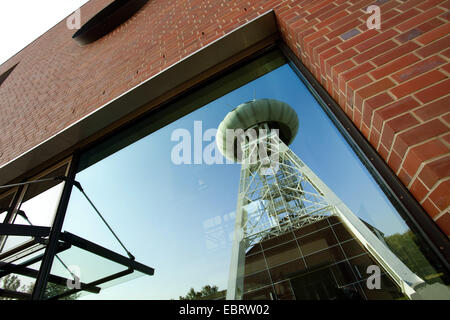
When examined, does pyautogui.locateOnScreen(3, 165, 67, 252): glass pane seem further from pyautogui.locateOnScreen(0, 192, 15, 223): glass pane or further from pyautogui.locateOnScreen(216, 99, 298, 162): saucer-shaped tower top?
pyautogui.locateOnScreen(216, 99, 298, 162): saucer-shaped tower top

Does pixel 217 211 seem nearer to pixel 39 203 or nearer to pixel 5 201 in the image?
pixel 39 203

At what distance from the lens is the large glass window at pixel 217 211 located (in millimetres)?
1147

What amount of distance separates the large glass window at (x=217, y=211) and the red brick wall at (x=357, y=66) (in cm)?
24

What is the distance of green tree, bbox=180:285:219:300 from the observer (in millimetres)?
1355

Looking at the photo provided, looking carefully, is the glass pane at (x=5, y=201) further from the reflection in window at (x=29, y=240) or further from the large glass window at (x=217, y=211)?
the large glass window at (x=217, y=211)

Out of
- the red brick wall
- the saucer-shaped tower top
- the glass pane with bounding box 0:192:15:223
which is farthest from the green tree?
the glass pane with bounding box 0:192:15:223

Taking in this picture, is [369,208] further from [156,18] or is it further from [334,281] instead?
[156,18]

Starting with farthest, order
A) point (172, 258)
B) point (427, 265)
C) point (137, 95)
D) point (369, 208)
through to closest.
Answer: point (137, 95) → point (172, 258) → point (369, 208) → point (427, 265)

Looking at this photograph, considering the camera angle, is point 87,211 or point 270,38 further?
point 87,211

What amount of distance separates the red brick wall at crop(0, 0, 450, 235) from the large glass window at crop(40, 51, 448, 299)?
0.24 meters

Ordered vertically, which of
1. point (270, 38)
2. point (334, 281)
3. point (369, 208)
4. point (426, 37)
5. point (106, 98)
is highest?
point (106, 98)

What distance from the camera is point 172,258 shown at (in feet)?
5.15
